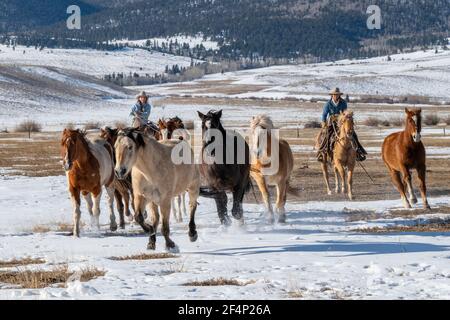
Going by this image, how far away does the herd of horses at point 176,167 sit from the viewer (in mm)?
11438

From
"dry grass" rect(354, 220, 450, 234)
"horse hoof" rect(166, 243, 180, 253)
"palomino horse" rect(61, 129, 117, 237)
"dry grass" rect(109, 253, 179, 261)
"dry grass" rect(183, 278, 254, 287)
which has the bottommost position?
"dry grass" rect(354, 220, 450, 234)

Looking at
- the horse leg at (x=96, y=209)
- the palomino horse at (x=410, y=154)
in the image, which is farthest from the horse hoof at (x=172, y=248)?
the palomino horse at (x=410, y=154)

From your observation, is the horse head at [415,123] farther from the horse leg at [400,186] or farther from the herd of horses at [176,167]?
the horse leg at [400,186]

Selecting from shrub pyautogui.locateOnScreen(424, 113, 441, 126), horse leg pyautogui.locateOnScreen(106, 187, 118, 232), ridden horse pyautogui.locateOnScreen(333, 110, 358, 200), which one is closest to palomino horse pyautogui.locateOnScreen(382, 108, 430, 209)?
ridden horse pyautogui.locateOnScreen(333, 110, 358, 200)

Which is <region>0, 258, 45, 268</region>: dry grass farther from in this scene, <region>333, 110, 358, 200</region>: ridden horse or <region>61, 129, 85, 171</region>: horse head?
<region>333, 110, 358, 200</region>: ridden horse

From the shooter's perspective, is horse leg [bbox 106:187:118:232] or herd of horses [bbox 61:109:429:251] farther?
A: horse leg [bbox 106:187:118:232]

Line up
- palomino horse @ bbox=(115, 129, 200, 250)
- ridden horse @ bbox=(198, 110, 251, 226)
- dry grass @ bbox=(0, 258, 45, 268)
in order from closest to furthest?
dry grass @ bbox=(0, 258, 45, 268) < palomino horse @ bbox=(115, 129, 200, 250) < ridden horse @ bbox=(198, 110, 251, 226)

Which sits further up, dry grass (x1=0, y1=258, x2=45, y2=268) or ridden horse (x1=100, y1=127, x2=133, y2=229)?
ridden horse (x1=100, y1=127, x2=133, y2=229)

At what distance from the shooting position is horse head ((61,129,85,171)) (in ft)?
44.2

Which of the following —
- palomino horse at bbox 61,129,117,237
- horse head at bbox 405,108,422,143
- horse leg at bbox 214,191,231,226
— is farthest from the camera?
horse head at bbox 405,108,422,143

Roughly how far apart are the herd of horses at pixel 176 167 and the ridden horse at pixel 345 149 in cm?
138

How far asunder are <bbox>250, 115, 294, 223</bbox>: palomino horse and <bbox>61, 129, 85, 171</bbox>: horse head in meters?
3.46

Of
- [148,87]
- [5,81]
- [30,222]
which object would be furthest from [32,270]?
[148,87]

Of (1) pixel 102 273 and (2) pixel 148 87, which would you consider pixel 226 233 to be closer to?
(1) pixel 102 273
